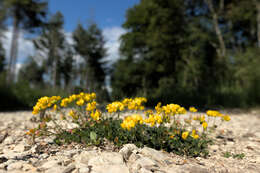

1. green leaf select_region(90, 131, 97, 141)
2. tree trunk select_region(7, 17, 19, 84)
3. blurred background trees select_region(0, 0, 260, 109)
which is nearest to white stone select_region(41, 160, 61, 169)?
green leaf select_region(90, 131, 97, 141)

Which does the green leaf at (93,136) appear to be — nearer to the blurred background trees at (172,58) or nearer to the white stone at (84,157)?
the white stone at (84,157)

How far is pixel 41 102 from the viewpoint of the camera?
1864 millimetres

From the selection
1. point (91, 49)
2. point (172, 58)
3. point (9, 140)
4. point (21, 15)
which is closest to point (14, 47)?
point (21, 15)

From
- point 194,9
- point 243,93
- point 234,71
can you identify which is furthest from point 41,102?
point 194,9

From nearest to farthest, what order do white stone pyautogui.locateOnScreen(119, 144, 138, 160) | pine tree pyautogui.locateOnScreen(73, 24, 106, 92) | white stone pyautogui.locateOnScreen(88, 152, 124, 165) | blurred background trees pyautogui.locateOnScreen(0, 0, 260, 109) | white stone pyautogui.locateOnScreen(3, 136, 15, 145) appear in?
white stone pyautogui.locateOnScreen(88, 152, 124, 165)
white stone pyautogui.locateOnScreen(119, 144, 138, 160)
white stone pyautogui.locateOnScreen(3, 136, 15, 145)
blurred background trees pyautogui.locateOnScreen(0, 0, 260, 109)
pine tree pyautogui.locateOnScreen(73, 24, 106, 92)

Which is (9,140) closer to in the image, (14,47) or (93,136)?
(93,136)

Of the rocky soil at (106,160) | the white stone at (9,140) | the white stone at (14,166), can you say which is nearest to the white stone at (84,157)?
the rocky soil at (106,160)

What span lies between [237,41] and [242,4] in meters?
6.97

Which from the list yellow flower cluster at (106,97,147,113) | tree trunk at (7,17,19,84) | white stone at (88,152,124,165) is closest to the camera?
white stone at (88,152,124,165)

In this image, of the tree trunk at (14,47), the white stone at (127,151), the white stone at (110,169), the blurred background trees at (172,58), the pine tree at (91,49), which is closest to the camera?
the white stone at (110,169)

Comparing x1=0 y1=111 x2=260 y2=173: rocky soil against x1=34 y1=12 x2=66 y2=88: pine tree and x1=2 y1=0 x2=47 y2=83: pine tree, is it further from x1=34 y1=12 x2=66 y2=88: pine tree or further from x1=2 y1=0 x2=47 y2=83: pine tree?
x1=34 y1=12 x2=66 y2=88: pine tree

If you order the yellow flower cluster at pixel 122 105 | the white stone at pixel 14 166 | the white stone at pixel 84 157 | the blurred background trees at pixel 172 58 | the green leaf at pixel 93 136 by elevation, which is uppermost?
the blurred background trees at pixel 172 58

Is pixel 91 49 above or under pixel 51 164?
above

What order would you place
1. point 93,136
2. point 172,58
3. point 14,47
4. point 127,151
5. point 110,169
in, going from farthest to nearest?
point 14,47, point 172,58, point 93,136, point 127,151, point 110,169
